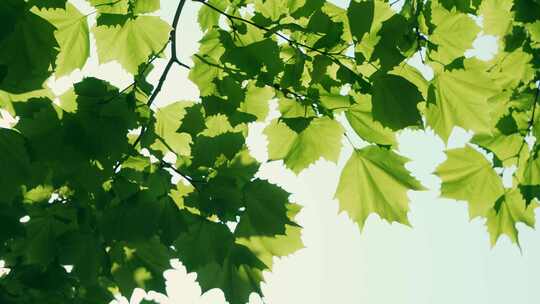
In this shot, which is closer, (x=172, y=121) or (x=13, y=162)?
(x=13, y=162)

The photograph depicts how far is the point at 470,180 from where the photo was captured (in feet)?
9.84

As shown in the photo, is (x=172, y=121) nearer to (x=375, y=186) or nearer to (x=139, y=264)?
(x=139, y=264)

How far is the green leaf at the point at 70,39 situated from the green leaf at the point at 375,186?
141 centimetres

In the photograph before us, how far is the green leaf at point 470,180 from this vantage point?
2982 mm

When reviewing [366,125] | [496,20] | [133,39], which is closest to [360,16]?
[366,125]

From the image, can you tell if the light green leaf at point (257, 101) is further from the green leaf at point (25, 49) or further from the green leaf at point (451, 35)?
the green leaf at point (25, 49)

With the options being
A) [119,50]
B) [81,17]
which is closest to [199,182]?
[119,50]

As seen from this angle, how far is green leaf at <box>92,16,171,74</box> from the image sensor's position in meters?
2.46

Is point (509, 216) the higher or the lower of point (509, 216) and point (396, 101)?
the lower

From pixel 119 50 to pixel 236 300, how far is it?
4.41 ft

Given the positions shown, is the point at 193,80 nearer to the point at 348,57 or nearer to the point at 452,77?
the point at 348,57

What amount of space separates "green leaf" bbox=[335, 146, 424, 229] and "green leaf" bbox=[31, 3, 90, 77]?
141 cm

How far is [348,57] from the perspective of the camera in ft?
6.57

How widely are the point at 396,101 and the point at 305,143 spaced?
1.79 ft
